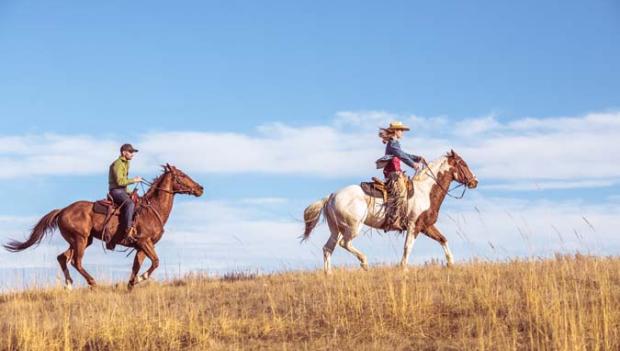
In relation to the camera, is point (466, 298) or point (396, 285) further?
point (396, 285)

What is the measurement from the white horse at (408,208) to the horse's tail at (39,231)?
571cm

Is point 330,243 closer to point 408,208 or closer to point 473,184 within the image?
point 408,208

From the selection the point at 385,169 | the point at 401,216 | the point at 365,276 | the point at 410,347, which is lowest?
the point at 410,347

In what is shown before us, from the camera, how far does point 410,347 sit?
10258 mm

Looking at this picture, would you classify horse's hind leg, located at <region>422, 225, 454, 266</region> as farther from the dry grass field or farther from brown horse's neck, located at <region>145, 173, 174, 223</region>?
Answer: brown horse's neck, located at <region>145, 173, 174, 223</region>

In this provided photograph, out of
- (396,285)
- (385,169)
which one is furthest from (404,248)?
(396,285)

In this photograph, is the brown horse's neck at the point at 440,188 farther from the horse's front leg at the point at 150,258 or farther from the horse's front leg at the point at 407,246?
the horse's front leg at the point at 150,258

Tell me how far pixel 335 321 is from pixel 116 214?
7371 mm

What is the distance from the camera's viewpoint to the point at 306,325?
37.1 ft

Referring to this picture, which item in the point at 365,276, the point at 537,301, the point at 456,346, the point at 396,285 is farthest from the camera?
the point at 365,276

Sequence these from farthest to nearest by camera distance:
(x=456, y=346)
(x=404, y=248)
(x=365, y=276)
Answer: (x=404, y=248), (x=365, y=276), (x=456, y=346)

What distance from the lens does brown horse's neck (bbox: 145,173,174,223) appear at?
17.1m

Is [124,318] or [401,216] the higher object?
[401,216]

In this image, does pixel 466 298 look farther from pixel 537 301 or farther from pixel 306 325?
pixel 306 325
